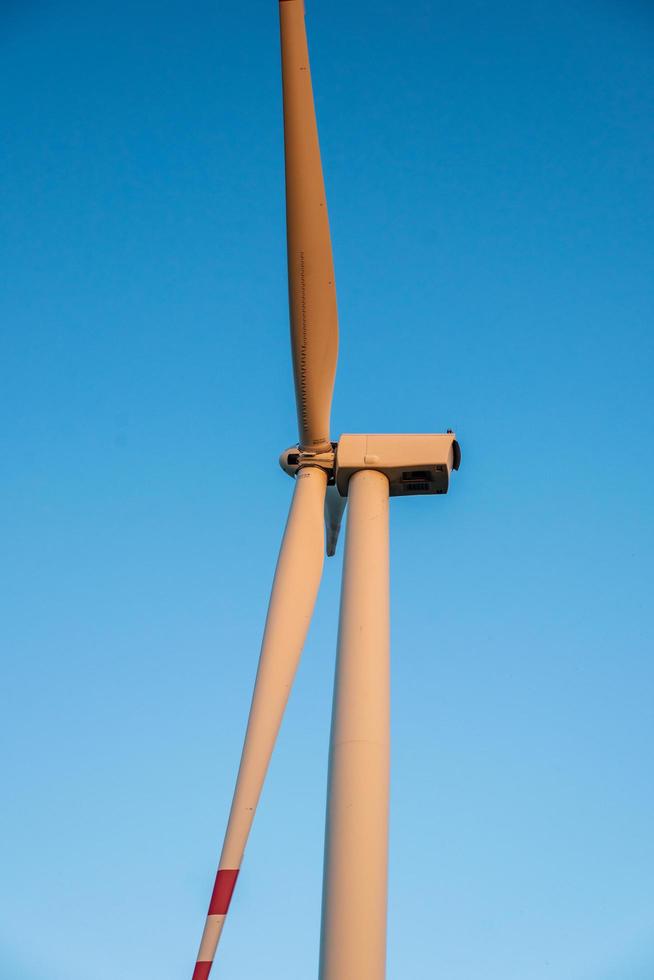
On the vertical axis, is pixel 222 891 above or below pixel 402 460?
below

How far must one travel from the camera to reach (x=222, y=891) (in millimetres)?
9352

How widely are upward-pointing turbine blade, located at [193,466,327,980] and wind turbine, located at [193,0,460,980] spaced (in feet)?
0.05

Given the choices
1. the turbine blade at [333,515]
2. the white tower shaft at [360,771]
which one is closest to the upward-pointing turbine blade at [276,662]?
the turbine blade at [333,515]

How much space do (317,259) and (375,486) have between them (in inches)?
123

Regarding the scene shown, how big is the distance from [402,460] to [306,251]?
305 cm

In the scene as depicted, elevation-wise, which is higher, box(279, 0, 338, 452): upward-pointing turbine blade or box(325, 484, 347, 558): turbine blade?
box(279, 0, 338, 452): upward-pointing turbine blade

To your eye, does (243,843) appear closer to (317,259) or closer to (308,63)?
(317,259)

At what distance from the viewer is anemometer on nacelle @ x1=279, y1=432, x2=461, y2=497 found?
42.0 feet

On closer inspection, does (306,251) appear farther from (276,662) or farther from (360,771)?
(360,771)

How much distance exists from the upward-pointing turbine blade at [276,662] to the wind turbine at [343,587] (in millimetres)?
15

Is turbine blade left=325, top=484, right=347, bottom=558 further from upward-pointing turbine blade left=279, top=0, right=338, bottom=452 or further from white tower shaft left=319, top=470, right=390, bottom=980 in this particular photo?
white tower shaft left=319, top=470, right=390, bottom=980

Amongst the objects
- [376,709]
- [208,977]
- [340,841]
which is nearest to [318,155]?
[376,709]

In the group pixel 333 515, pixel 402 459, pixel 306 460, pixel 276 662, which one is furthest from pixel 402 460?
pixel 276 662

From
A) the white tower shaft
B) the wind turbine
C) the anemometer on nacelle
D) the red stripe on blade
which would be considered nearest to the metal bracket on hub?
the wind turbine
